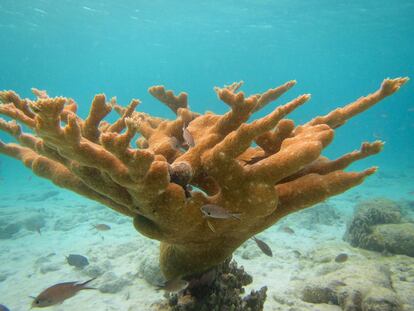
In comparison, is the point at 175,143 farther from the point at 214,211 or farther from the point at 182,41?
the point at 182,41

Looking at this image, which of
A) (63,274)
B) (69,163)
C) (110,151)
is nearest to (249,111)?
(110,151)

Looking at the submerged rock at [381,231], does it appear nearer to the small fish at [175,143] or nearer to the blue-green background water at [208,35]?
the small fish at [175,143]

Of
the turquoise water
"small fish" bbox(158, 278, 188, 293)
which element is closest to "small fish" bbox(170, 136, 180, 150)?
"small fish" bbox(158, 278, 188, 293)

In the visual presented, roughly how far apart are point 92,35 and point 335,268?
2313 inches

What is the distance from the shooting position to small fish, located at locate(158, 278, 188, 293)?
3.21m

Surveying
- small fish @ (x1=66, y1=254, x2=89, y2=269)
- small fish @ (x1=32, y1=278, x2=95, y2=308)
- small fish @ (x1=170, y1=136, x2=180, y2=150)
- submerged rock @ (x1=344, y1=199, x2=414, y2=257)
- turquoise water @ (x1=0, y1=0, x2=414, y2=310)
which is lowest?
small fish @ (x1=32, y1=278, x2=95, y2=308)

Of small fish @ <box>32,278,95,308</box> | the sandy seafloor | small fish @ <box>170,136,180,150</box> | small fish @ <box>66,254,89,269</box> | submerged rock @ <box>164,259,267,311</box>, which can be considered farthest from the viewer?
small fish @ <box>66,254,89,269</box>

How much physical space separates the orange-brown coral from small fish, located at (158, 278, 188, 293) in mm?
156

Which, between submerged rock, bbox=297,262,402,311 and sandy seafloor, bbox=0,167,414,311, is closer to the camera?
submerged rock, bbox=297,262,402,311

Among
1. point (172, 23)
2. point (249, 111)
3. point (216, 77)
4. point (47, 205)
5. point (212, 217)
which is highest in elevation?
point (216, 77)

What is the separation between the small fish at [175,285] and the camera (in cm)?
321

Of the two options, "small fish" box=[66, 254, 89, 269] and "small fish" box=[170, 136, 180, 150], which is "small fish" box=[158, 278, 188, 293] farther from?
"small fish" box=[66, 254, 89, 269]

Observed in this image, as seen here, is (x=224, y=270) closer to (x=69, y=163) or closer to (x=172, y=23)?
(x=69, y=163)

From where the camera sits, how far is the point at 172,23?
152 feet
